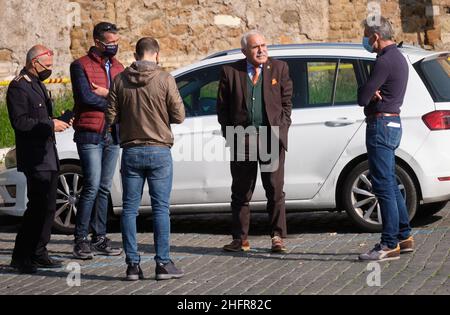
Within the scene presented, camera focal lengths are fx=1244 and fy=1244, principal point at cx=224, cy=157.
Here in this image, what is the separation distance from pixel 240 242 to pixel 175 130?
1414 mm

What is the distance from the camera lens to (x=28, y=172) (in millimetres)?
9547

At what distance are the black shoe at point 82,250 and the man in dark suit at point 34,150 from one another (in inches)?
19.8

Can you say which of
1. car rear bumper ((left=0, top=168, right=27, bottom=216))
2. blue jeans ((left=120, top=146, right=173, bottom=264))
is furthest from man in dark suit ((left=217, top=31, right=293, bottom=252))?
car rear bumper ((left=0, top=168, right=27, bottom=216))

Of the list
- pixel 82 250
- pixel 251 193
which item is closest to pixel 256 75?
pixel 251 193

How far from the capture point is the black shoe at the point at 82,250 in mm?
10195

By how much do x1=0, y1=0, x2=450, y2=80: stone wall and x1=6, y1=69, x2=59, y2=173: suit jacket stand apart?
462 inches

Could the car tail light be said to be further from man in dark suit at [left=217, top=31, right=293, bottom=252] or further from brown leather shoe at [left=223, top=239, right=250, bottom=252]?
brown leather shoe at [left=223, top=239, right=250, bottom=252]

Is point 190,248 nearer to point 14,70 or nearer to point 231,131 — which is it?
point 231,131

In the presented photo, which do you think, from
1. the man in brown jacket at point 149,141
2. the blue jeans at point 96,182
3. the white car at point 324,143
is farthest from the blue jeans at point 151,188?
the white car at point 324,143

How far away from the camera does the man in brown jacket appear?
29.4 feet

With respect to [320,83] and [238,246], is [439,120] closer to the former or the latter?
[320,83]

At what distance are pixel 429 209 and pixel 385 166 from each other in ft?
7.99

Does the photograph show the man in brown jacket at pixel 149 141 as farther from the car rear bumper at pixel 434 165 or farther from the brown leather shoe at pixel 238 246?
the car rear bumper at pixel 434 165
